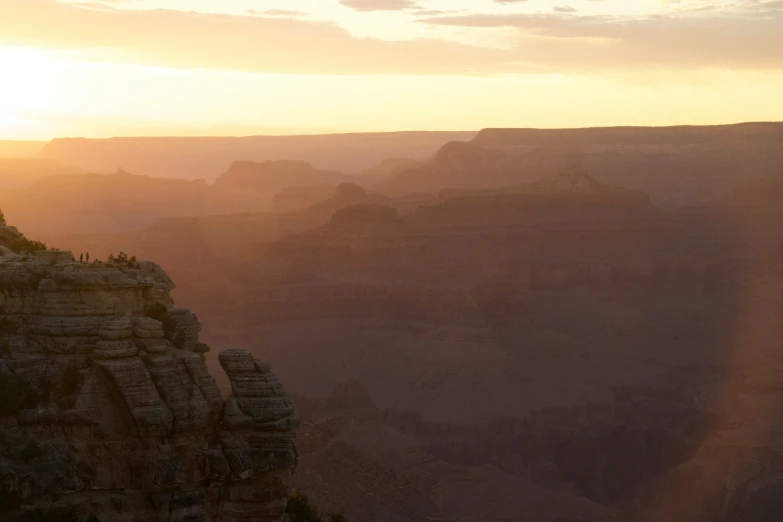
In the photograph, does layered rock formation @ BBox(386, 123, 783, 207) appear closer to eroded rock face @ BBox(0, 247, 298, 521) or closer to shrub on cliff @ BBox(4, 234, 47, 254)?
shrub on cliff @ BBox(4, 234, 47, 254)

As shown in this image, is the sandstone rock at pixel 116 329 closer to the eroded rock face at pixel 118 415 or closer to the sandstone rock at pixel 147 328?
the eroded rock face at pixel 118 415

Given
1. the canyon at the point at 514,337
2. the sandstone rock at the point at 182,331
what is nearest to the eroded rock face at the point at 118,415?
the sandstone rock at the point at 182,331

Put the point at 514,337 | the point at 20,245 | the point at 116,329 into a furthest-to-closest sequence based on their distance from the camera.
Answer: the point at 514,337
the point at 20,245
the point at 116,329

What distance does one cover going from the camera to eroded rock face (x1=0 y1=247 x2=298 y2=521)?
2442cm

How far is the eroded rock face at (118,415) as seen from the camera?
2442 cm

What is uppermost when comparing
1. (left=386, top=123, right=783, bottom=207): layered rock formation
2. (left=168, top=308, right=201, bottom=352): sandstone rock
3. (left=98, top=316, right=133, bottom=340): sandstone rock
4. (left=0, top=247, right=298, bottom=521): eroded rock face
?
(left=386, top=123, right=783, bottom=207): layered rock formation

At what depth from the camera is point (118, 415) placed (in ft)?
81.5

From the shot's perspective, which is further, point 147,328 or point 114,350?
point 147,328

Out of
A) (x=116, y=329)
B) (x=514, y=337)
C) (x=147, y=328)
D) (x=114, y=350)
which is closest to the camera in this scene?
(x=114, y=350)

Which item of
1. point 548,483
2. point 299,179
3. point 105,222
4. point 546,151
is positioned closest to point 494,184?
point 546,151

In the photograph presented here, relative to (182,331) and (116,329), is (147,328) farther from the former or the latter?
(182,331)

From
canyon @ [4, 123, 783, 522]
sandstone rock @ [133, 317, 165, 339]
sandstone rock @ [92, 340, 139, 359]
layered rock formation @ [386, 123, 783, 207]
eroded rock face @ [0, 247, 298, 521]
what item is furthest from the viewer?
layered rock formation @ [386, 123, 783, 207]

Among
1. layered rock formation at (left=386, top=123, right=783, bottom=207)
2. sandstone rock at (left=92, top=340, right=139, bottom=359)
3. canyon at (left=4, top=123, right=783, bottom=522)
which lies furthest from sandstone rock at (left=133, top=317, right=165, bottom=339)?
layered rock formation at (left=386, top=123, right=783, bottom=207)

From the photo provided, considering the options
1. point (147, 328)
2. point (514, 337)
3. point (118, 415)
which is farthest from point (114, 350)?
point (514, 337)
